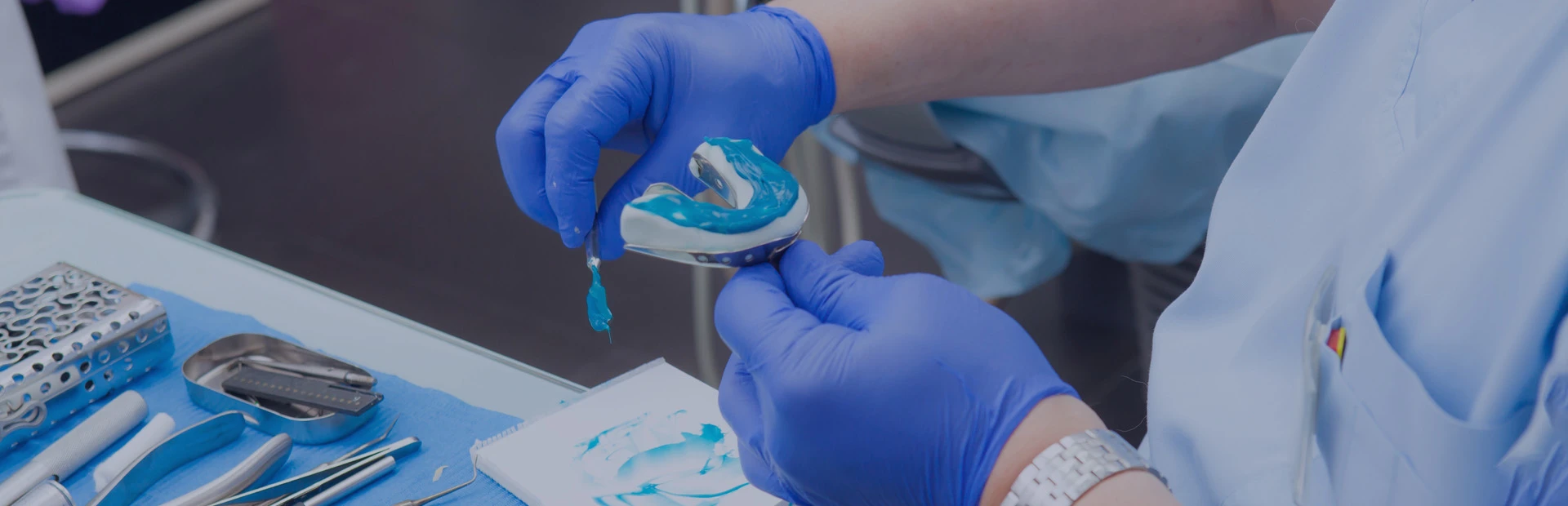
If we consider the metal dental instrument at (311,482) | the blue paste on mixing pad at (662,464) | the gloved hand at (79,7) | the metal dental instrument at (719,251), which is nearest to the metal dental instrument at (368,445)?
the metal dental instrument at (311,482)

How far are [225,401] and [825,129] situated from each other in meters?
0.71

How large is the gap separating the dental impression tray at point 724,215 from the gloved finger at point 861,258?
0.03 m

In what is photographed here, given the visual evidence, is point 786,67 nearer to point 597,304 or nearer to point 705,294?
point 597,304

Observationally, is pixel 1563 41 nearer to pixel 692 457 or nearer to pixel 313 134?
pixel 692 457

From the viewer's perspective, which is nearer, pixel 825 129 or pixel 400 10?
pixel 825 129

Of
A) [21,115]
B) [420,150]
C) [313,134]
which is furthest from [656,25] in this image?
[313,134]

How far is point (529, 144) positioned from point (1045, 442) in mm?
399

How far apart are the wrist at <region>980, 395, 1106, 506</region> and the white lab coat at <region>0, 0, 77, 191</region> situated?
120 cm

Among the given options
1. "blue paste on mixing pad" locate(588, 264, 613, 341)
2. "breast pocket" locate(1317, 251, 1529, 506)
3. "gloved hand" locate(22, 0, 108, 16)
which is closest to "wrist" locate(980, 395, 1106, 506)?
"breast pocket" locate(1317, 251, 1529, 506)

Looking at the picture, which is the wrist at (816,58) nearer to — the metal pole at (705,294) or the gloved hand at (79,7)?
the metal pole at (705,294)

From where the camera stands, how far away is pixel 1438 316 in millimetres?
478

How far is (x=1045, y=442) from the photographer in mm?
542

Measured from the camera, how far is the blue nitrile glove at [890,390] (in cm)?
54

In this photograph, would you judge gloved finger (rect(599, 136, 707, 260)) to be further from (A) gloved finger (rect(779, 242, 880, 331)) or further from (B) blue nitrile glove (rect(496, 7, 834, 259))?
(A) gloved finger (rect(779, 242, 880, 331))
